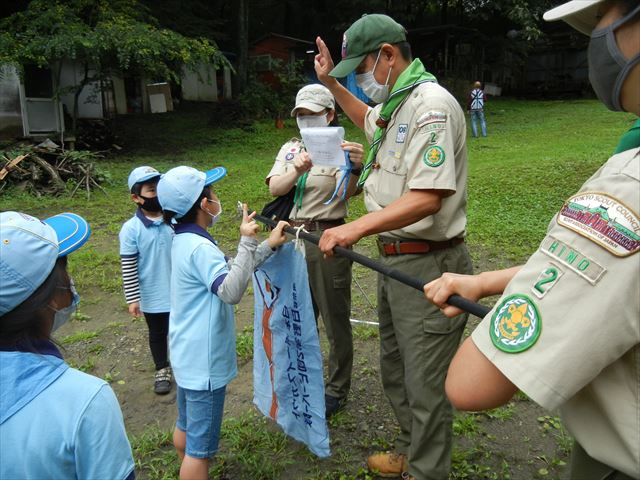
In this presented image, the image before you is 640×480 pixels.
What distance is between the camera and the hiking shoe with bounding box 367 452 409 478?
2.88 metres

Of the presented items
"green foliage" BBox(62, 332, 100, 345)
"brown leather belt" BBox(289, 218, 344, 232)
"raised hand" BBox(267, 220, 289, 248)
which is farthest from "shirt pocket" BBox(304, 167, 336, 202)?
"green foliage" BBox(62, 332, 100, 345)

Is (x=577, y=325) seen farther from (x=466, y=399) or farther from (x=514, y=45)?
(x=514, y=45)

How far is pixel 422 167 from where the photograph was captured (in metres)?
2.26

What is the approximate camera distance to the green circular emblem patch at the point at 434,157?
224 centimetres

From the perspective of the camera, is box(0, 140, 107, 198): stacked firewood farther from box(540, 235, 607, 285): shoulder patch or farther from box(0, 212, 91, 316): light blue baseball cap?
box(540, 235, 607, 285): shoulder patch

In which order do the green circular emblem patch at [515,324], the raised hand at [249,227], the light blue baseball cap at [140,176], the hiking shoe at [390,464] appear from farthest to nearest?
the light blue baseball cap at [140,176] < the hiking shoe at [390,464] < the raised hand at [249,227] < the green circular emblem patch at [515,324]

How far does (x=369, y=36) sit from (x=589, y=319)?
194 cm

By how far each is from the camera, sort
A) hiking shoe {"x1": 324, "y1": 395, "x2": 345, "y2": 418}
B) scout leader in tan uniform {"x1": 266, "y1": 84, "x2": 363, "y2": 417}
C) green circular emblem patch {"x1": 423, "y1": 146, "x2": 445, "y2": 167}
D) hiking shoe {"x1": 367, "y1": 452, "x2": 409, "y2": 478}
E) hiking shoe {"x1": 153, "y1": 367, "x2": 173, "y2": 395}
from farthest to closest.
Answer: hiking shoe {"x1": 153, "y1": 367, "x2": 173, "y2": 395} → hiking shoe {"x1": 324, "y1": 395, "x2": 345, "y2": 418} → scout leader in tan uniform {"x1": 266, "y1": 84, "x2": 363, "y2": 417} → hiking shoe {"x1": 367, "y1": 452, "x2": 409, "y2": 478} → green circular emblem patch {"x1": 423, "y1": 146, "x2": 445, "y2": 167}

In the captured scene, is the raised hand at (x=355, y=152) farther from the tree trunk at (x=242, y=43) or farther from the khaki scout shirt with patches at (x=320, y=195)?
the tree trunk at (x=242, y=43)

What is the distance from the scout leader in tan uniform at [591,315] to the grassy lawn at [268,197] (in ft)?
6.42

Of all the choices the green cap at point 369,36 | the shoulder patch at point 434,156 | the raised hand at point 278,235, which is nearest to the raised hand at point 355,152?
the green cap at point 369,36

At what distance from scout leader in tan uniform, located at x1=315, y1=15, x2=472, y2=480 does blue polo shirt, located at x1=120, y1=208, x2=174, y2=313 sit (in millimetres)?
1840

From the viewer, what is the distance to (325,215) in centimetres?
340

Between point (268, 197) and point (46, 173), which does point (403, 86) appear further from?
point (46, 173)
